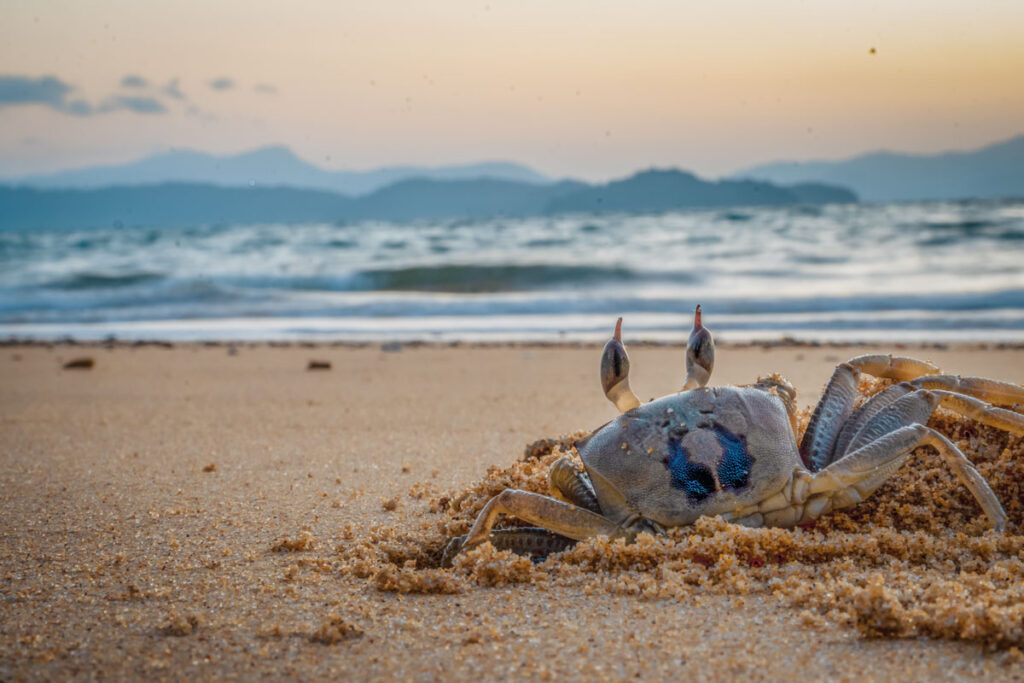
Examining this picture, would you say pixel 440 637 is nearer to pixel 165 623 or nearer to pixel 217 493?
pixel 165 623

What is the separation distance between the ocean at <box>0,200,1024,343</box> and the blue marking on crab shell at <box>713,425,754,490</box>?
25.9 feet

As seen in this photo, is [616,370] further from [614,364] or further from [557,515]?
[557,515]

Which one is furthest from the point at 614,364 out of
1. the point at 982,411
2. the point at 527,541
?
the point at 982,411

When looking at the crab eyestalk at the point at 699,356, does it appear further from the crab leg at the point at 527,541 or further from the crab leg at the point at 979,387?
the crab leg at the point at 979,387

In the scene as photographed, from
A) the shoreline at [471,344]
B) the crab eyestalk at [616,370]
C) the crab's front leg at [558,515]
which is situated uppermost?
A: the crab eyestalk at [616,370]

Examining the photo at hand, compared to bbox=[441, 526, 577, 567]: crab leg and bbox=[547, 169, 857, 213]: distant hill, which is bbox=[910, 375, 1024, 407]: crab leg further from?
bbox=[547, 169, 857, 213]: distant hill

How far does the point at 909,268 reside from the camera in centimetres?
1756

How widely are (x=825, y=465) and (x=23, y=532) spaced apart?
9.85ft

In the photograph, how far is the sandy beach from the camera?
215 centimetres

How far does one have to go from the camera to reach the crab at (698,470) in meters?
2.63

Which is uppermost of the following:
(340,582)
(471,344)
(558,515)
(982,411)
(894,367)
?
(894,367)

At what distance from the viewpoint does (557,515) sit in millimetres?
2693

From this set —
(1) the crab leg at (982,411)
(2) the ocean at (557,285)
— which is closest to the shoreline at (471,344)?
(2) the ocean at (557,285)

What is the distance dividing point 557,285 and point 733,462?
15392 millimetres
